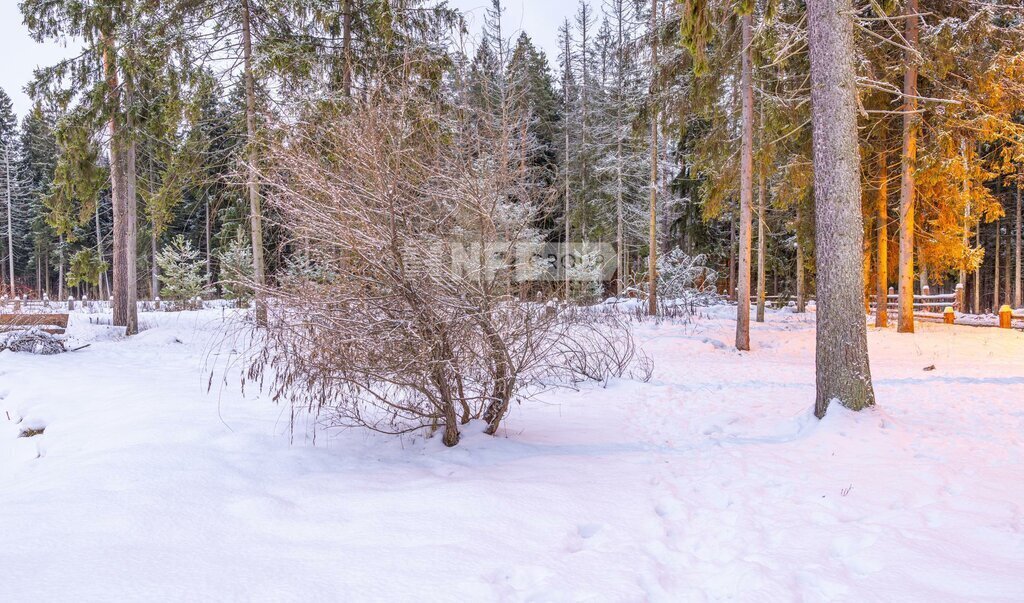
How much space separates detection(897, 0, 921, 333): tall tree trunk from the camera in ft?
37.8

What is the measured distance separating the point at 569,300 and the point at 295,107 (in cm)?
280

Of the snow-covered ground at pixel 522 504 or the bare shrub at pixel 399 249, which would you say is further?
the bare shrub at pixel 399 249

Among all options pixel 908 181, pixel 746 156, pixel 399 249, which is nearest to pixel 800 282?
pixel 908 181

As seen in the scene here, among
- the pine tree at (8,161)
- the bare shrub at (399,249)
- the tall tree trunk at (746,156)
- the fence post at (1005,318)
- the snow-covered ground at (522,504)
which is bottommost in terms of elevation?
the snow-covered ground at (522,504)

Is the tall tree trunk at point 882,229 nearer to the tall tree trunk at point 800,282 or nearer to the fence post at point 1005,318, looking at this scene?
the fence post at point 1005,318

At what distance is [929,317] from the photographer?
16.9m

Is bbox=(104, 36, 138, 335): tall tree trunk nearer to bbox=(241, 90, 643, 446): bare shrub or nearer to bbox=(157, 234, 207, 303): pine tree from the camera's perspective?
bbox=(157, 234, 207, 303): pine tree

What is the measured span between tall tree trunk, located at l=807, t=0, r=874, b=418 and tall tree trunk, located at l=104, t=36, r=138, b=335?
1381 cm

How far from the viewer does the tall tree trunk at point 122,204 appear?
11.8 meters

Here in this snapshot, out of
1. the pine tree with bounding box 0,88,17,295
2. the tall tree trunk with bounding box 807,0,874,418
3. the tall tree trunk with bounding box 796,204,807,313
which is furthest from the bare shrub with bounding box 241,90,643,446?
the pine tree with bounding box 0,88,17,295

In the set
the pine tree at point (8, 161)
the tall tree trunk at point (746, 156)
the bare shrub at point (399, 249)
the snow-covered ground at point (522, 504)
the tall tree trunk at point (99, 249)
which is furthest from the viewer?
the pine tree at point (8, 161)

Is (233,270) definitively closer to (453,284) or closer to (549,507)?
(453,284)

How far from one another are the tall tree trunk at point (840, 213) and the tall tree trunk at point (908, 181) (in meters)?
8.85

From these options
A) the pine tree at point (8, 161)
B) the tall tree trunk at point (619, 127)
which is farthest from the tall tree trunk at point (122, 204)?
the pine tree at point (8, 161)
